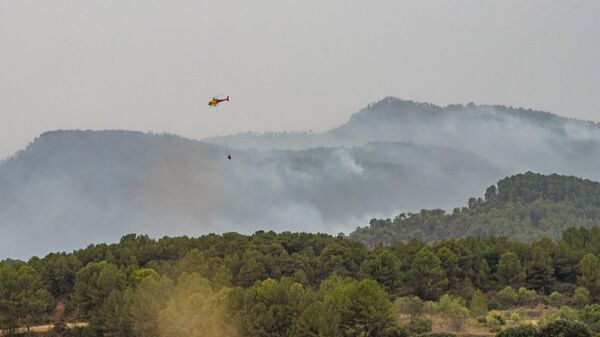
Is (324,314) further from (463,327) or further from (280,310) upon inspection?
(463,327)

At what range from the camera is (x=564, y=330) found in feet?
172

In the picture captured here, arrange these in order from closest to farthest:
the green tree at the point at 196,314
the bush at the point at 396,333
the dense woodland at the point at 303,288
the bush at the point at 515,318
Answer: the bush at the point at 396,333, the dense woodland at the point at 303,288, the green tree at the point at 196,314, the bush at the point at 515,318

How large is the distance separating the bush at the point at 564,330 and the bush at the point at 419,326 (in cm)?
1334

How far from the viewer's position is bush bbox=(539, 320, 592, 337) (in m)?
52.2

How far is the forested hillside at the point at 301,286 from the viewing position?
6694cm

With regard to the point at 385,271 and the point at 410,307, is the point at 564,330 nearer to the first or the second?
the point at 410,307

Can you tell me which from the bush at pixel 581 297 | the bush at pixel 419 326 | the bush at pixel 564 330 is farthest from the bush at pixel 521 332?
the bush at pixel 581 297

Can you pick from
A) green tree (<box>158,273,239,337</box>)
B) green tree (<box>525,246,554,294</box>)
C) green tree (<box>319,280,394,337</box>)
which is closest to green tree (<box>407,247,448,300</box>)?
green tree (<box>525,246,554,294</box>)

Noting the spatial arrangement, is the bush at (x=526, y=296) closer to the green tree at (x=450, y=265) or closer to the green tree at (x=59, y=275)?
the green tree at (x=450, y=265)

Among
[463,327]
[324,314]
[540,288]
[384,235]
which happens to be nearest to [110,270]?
[324,314]

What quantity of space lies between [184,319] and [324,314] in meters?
13.7

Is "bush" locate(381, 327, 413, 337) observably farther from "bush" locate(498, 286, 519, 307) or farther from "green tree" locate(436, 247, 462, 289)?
"green tree" locate(436, 247, 462, 289)

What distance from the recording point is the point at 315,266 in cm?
9444

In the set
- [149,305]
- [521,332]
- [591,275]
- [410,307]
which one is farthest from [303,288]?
[591,275]
